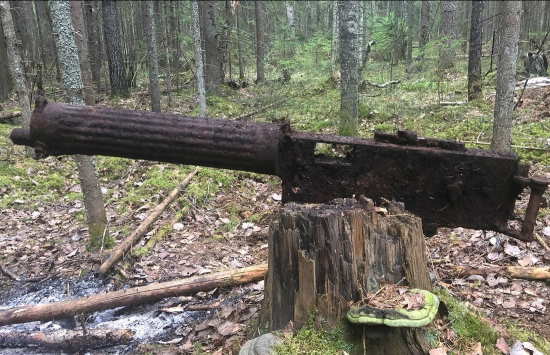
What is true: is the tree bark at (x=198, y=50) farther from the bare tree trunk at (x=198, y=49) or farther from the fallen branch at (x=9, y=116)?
the fallen branch at (x=9, y=116)

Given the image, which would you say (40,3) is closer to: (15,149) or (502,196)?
(15,149)

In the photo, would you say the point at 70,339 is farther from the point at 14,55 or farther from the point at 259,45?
the point at 259,45

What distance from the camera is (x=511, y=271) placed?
4727 mm

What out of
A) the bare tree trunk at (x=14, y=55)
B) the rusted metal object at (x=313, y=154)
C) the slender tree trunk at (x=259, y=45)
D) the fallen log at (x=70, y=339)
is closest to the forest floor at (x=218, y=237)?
the fallen log at (x=70, y=339)

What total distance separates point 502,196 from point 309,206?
1245 mm

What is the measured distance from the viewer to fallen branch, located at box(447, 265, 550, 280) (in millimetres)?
4578

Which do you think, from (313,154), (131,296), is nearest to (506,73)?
(313,154)

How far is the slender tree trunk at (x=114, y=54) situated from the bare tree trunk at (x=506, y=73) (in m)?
13.2

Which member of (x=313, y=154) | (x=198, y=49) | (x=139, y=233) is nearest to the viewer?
(x=313, y=154)

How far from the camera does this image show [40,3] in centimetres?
2370

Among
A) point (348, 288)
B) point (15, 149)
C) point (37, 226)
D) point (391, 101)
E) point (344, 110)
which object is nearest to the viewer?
point (348, 288)

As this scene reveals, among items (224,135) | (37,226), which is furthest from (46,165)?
(224,135)

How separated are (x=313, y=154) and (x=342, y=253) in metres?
0.67

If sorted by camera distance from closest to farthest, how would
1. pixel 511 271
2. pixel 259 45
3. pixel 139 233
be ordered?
pixel 511 271
pixel 139 233
pixel 259 45
